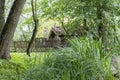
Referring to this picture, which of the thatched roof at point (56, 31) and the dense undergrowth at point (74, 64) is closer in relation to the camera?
the dense undergrowth at point (74, 64)

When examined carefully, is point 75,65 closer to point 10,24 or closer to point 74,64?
point 74,64


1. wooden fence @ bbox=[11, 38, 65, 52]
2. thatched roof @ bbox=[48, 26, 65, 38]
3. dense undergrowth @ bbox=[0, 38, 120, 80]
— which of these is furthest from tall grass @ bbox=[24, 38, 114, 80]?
thatched roof @ bbox=[48, 26, 65, 38]

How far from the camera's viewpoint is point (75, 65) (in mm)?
4238

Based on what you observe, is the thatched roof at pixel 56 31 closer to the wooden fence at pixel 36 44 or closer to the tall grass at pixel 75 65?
the wooden fence at pixel 36 44

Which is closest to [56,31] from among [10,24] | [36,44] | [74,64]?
[36,44]

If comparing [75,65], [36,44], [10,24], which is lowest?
[36,44]

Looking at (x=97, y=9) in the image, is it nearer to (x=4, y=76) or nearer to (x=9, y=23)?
(x=9, y=23)

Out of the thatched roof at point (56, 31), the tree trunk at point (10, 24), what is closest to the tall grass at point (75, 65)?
the tree trunk at point (10, 24)

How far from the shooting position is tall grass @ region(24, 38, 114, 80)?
4.17 metres

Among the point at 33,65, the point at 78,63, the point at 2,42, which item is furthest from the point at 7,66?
the point at 78,63

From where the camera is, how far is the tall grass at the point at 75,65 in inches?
164

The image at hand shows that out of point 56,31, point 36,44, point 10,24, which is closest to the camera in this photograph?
point 10,24

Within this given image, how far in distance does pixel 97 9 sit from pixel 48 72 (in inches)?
180

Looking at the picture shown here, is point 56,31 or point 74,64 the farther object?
point 56,31
